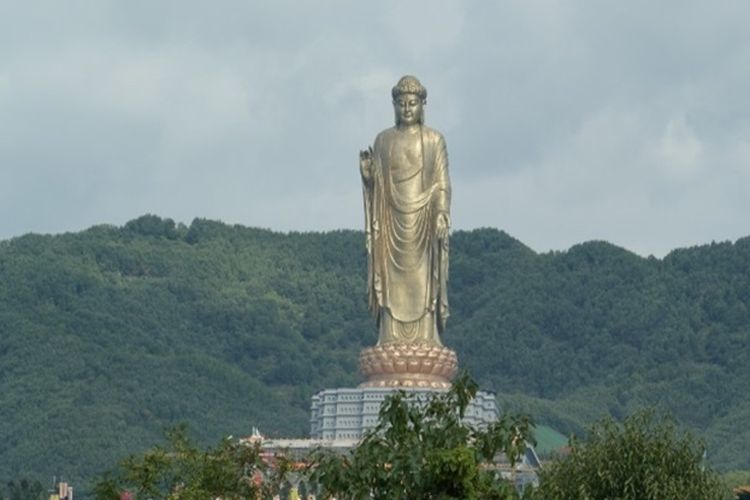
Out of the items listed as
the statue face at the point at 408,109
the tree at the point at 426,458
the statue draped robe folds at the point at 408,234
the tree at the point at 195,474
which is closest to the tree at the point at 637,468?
the tree at the point at 195,474

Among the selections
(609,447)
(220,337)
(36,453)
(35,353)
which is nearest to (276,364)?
(220,337)

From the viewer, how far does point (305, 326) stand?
312 ft

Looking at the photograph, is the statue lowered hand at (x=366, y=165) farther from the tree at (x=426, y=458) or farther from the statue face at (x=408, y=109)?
the tree at (x=426, y=458)

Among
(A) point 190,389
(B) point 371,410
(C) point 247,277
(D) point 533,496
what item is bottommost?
(D) point 533,496

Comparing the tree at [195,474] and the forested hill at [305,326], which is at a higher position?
the forested hill at [305,326]

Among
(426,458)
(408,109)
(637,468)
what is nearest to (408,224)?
(408,109)

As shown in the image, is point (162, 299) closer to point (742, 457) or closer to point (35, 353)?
point (35, 353)

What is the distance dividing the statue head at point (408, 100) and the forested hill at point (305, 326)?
1116 inches

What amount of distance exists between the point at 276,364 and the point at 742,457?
2316 centimetres

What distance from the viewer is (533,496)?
22.9 meters

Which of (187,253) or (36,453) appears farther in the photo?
(187,253)

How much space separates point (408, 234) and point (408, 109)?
2174mm

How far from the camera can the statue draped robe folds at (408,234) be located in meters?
48.2

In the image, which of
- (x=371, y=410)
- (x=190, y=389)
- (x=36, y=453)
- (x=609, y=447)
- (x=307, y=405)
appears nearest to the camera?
(x=609, y=447)
